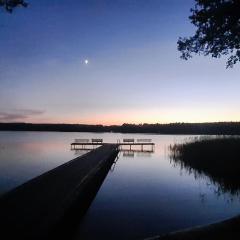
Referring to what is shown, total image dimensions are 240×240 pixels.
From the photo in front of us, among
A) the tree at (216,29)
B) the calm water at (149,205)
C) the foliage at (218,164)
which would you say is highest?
the tree at (216,29)

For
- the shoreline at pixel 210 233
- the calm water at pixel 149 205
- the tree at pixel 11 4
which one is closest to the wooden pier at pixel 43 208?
the calm water at pixel 149 205

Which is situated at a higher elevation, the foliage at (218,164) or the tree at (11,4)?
the tree at (11,4)

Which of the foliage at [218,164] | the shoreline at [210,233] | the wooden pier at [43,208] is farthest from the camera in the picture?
the foliage at [218,164]

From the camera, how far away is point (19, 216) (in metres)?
7.71

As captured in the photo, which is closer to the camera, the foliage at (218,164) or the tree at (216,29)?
the tree at (216,29)

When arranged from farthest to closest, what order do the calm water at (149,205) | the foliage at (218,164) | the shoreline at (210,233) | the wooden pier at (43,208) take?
the foliage at (218,164) < the calm water at (149,205) < the wooden pier at (43,208) < the shoreline at (210,233)

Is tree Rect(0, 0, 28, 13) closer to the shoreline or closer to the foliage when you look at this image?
the shoreline

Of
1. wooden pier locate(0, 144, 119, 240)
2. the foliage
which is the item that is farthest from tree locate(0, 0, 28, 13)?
the foliage

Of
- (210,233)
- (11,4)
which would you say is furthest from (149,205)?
(11,4)

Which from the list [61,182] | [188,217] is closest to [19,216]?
[61,182]

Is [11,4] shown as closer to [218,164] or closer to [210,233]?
[210,233]

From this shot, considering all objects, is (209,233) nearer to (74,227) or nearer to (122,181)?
(74,227)

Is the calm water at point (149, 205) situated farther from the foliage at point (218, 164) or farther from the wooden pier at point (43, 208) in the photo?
the wooden pier at point (43, 208)

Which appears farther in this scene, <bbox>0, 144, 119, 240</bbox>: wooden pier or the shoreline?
<bbox>0, 144, 119, 240</bbox>: wooden pier
